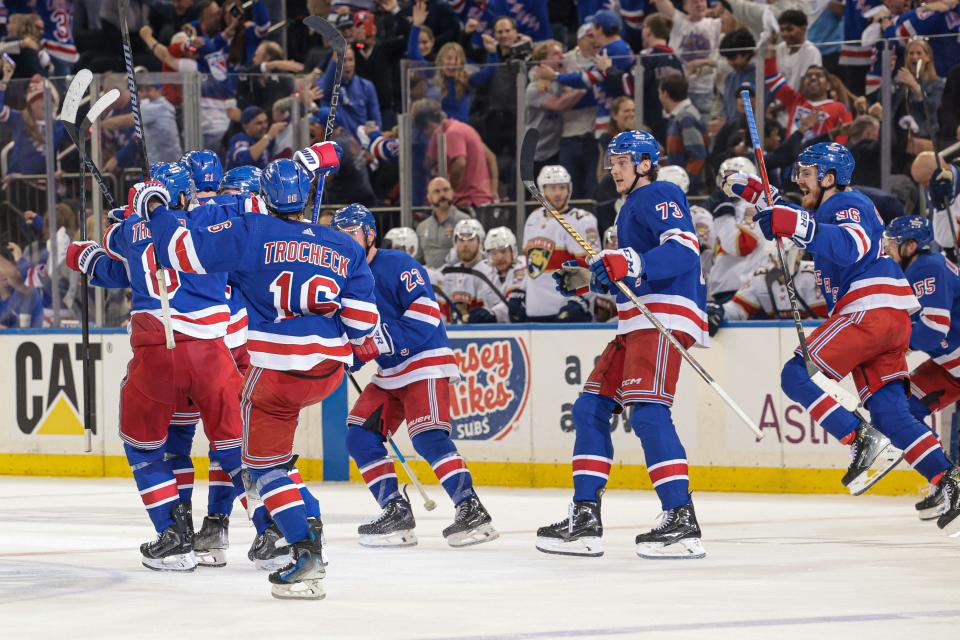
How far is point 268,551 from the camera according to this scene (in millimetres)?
6258

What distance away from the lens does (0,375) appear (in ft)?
37.4

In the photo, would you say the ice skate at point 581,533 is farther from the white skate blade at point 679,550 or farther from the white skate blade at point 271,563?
the white skate blade at point 271,563

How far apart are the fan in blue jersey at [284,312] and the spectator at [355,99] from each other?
647cm

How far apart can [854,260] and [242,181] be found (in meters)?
2.72

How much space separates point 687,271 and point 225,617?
2.50 meters

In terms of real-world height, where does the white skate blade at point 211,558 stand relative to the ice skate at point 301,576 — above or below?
below

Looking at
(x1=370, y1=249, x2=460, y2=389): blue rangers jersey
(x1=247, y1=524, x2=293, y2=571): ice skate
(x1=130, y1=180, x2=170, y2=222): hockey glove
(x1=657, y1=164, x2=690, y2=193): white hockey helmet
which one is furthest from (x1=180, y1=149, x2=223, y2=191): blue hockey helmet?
(x1=657, y1=164, x2=690, y2=193): white hockey helmet

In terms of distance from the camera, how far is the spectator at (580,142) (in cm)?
1054

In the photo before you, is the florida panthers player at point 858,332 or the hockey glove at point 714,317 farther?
the hockey glove at point 714,317

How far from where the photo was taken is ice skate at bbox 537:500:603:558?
6.65 meters

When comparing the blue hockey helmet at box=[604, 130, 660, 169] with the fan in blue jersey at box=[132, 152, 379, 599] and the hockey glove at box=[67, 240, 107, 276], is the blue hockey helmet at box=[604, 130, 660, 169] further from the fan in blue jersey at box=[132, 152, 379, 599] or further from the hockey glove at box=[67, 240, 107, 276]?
the hockey glove at box=[67, 240, 107, 276]

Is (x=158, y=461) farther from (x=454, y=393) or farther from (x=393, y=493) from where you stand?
(x=454, y=393)

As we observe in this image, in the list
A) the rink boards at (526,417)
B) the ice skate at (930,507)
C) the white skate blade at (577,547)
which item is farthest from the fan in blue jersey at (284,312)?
the rink boards at (526,417)

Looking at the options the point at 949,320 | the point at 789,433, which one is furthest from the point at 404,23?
the point at 949,320
